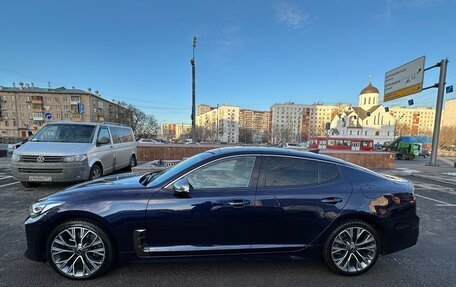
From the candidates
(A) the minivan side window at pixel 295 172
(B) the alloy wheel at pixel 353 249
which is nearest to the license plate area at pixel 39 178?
(A) the minivan side window at pixel 295 172

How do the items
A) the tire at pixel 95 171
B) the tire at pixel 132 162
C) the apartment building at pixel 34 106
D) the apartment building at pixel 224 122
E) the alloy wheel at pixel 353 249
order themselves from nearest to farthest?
the alloy wheel at pixel 353 249, the tire at pixel 95 171, the tire at pixel 132 162, the apartment building at pixel 34 106, the apartment building at pixel 224 122

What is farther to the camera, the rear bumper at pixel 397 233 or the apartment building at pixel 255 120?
the apartment building at pixel 255 120

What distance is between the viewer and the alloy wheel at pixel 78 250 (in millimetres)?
2541

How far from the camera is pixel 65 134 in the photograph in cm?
655

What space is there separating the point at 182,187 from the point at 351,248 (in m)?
2.19

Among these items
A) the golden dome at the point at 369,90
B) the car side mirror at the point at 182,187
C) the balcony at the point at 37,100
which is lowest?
the car side mirror at the point at 182,187

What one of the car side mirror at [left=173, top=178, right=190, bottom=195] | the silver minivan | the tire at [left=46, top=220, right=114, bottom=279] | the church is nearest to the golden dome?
the church

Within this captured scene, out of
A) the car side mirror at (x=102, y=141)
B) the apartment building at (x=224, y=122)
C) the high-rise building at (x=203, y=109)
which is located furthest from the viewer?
the high-rise building at (x=203, y=109)

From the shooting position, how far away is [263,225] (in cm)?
260

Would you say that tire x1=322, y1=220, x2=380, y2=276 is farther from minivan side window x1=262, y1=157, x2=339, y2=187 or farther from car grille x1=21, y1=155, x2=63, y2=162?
car grille x1=21, y1=155, x2=63, y2=162

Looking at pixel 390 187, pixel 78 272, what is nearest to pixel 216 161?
pixel 78 272

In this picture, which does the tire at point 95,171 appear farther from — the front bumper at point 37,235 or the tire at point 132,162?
the front bumper at point 37,235

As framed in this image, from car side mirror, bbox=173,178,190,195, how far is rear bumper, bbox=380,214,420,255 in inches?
95.1

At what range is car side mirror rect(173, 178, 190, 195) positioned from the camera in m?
2.49
